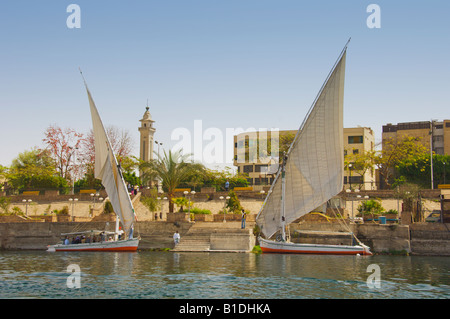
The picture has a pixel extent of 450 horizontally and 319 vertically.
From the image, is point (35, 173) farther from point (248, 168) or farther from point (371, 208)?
point (371, 208)

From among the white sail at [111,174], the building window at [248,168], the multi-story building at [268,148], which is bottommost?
the white sail at [111,174]

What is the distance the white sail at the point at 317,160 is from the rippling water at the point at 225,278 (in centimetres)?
560

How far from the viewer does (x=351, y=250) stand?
33562 millimetres

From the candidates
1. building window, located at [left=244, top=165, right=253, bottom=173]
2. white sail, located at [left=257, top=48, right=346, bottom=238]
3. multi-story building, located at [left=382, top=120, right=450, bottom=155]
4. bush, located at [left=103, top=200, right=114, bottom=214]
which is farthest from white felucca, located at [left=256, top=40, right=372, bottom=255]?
multi-story building, located at [left=382, top=120, right=450, bottom=155]

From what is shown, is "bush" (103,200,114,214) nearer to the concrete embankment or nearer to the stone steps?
the concrete embankment

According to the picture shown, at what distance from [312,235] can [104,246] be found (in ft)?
48.8

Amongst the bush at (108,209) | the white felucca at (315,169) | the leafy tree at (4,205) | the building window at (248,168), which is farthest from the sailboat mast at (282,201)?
the building window at (248,168)

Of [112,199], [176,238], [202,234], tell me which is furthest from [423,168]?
[112,199]

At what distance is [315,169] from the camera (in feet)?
112

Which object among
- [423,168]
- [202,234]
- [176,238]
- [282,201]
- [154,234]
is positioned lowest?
[176,238]

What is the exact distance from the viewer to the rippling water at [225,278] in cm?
1780

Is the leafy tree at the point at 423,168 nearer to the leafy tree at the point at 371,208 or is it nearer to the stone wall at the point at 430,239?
the leafy tree at the point at 371,208

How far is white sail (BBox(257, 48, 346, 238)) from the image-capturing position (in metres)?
33.4
